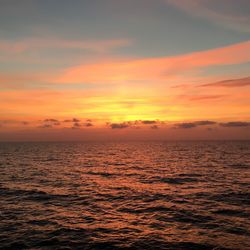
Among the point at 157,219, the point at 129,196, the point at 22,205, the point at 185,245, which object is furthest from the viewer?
the point at 129,196

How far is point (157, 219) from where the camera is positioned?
2367cm

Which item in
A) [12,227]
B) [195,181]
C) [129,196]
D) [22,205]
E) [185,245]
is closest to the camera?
[185,245]

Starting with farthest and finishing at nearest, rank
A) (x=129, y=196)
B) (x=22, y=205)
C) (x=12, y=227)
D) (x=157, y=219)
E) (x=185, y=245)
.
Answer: (x=129, y=196)
(x=22, y=205)
(x=157, y=219)
(x=12, y=227)
(x=185, y=245)

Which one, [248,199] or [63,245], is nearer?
[63,245]

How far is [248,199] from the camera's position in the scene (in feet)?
98.7

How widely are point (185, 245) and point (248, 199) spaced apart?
50.8 feet

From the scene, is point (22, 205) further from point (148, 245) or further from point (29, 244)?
point (148, 245)

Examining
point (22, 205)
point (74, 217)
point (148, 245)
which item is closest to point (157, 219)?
point (148, 245)

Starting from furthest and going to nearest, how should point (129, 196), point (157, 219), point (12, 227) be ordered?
point (129, 196)
point (157, 219)
point (12, 227)

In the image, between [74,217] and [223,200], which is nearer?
[74,217]

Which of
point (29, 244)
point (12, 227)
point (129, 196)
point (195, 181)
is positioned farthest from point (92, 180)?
point (29, 244)

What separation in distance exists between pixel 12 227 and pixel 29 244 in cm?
432

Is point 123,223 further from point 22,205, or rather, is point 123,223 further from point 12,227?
point 22,205

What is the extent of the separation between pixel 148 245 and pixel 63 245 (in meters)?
5.78
